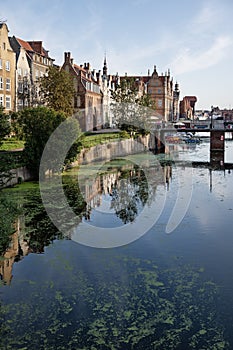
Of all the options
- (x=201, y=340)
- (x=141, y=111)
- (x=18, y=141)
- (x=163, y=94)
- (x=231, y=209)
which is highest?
(x=163, y=94)

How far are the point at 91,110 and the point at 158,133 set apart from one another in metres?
10.8

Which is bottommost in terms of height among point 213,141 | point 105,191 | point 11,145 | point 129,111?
point 105,191

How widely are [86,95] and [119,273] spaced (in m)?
50.0

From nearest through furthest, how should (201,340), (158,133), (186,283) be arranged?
1. (201,340)
2. (186,283)
3. (158,133)

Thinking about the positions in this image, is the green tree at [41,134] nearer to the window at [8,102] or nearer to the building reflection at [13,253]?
the building reflection at [13,253]

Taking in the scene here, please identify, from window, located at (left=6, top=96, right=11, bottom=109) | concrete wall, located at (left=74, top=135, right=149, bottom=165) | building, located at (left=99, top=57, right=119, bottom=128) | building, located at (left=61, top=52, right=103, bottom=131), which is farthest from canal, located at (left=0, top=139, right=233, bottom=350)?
building, located at (left=99, top=57, right=119, bottom=128)

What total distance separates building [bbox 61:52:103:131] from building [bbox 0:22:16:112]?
10471 millimetres

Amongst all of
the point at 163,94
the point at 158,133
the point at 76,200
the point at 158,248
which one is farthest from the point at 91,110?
the point at 158,248

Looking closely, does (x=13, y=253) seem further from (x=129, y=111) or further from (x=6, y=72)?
(x=129, y=111)

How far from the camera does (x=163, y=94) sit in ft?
310

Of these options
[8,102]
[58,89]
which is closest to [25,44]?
[8,102]

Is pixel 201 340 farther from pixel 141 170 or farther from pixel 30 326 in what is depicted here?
pixel 141 170

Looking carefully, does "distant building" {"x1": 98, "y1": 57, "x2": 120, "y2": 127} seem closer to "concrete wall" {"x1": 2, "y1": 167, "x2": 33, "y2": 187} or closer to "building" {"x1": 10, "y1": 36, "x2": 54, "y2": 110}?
"building" {"x1": 10, "y1": 36, "x2": 54, "y2": 110}

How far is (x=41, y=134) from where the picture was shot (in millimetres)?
28062
